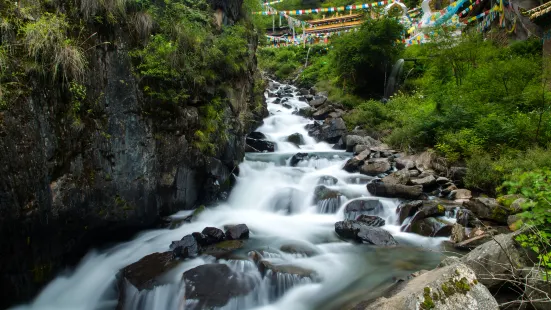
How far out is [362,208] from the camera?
29.2ft

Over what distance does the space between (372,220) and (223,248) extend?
152 inches

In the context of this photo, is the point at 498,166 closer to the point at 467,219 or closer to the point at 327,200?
the point at 467,219

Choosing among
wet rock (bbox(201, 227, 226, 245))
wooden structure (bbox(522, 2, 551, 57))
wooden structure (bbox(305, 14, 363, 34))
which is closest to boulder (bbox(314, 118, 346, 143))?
wooden structure (bbox(522, 2, 551, 57))

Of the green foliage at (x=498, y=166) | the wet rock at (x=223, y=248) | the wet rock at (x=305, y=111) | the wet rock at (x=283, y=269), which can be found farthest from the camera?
the wet rock at (x=305, y=111)

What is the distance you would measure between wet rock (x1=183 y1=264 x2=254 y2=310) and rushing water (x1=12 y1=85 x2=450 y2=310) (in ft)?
0.38

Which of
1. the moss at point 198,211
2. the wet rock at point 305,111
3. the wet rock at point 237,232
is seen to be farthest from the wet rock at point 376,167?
the wet rock at point 305,111

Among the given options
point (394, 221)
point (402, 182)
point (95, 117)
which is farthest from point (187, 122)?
point (402, 182)

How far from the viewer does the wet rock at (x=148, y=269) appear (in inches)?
219

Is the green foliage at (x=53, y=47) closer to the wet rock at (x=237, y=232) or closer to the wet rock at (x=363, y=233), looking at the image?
the wet rock at (x=237, y=232)

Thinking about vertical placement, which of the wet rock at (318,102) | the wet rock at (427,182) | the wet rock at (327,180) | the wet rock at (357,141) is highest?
the wet rock at (318,102)

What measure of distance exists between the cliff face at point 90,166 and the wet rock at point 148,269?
109cm

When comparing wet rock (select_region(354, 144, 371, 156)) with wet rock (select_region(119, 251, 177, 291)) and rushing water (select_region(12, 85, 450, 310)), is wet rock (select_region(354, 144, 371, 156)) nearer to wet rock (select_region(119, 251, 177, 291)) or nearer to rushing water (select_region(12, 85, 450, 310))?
rushing water (select_region(12, 85, 450, 310))

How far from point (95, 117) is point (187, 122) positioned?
2089 mm

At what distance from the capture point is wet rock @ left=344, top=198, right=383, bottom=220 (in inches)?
347
